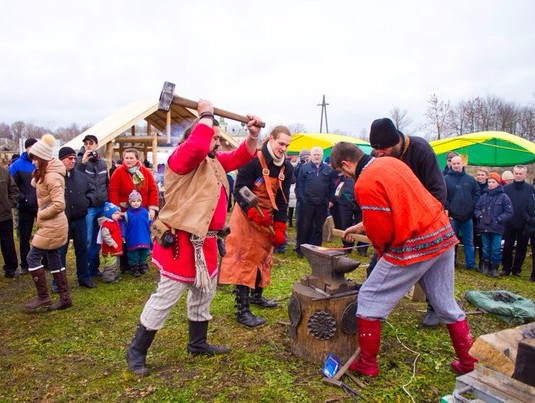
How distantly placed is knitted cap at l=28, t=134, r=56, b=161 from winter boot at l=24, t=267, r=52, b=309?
1255mm

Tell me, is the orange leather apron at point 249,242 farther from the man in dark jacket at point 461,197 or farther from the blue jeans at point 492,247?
the blue jeans at point 492,247

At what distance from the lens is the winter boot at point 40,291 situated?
4699mm

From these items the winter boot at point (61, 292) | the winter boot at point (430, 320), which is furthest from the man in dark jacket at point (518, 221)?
the winter boot at point (61, 292)

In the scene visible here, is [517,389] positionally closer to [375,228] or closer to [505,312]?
[375,228]

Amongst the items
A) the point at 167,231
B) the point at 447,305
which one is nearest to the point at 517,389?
the point at 447,305

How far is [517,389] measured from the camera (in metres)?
2.23

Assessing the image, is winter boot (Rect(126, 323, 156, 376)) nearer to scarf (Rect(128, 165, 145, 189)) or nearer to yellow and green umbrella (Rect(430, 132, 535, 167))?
scarf (Rect(128, 165, 145, 189))

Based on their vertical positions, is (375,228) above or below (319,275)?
above

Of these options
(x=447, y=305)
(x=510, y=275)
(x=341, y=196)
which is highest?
(x=341, y=196)

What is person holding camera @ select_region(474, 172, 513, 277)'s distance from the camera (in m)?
7.03

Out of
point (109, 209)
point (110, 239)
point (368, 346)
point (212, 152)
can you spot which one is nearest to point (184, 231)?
point (212, 152)

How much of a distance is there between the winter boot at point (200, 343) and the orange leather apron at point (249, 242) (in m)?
0.72

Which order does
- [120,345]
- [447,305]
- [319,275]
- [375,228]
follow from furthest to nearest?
[120,345], [319,275], [447,305], [375,228]

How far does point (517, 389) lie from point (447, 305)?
33.7 inches
